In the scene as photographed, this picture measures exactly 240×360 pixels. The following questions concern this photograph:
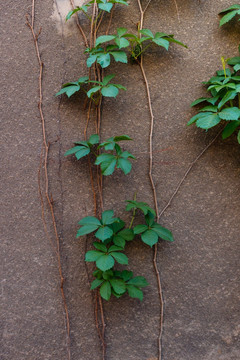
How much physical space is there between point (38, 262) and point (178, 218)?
706mm

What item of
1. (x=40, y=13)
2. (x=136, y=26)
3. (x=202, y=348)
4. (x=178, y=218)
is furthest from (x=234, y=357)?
(x=40, y=13)

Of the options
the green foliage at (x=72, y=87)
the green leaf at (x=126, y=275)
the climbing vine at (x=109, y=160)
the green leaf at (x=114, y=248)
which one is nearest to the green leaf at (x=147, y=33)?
the climbing vine at (x=109, y=160)

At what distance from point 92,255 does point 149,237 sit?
26 centimetres

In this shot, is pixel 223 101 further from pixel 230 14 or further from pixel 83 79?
pixel 83 79

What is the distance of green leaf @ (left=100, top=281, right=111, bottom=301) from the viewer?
1.50 m

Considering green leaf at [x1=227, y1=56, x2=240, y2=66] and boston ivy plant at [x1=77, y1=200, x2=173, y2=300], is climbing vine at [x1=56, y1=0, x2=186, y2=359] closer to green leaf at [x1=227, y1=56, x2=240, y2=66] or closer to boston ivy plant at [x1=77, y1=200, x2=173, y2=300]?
boston ivy plant at [x1=77, y1=200, x2=173, y2=300]

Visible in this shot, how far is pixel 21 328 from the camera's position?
1.58m

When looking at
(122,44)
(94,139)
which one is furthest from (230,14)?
(94,139)

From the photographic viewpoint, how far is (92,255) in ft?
4.98

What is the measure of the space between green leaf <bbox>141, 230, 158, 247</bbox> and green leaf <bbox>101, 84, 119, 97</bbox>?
66cm

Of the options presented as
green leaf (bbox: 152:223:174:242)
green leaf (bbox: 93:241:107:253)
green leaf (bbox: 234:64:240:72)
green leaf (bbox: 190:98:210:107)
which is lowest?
green leaf (bbox: 152:223:174:242)

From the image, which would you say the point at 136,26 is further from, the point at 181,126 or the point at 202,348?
the point at 202,348

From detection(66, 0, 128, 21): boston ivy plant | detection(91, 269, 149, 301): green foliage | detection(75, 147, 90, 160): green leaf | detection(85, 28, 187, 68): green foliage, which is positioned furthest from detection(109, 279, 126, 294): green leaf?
detection(66, 0, 128, 21): boston ivy plant

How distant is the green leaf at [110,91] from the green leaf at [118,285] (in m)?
0.85
